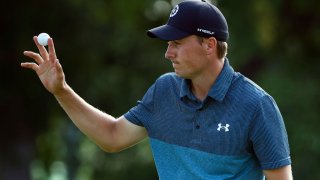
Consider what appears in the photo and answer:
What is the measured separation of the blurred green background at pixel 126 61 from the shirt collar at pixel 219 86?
36.4 feet

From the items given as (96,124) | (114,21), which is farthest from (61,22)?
(96,124)

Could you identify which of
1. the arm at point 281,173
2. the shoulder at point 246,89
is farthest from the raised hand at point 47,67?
the arm at point 281,173

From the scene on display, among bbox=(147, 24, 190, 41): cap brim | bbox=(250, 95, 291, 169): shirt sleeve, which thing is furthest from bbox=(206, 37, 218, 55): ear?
bbox=(250, 95, 291, 169): shirt sleeve

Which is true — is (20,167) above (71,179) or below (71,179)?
above

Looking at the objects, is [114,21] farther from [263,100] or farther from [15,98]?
[263,100]

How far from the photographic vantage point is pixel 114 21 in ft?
60.7

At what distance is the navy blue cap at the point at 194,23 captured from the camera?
245 inches

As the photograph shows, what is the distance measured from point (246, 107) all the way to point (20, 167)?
573 inches

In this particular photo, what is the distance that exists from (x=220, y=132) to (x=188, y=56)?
0.46m

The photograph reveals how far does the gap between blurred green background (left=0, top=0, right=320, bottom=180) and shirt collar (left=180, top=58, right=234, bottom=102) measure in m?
11.1

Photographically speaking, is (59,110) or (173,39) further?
(59,110)

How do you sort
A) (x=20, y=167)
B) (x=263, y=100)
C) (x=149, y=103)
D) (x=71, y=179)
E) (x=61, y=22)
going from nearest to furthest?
(x=263, y=100), (x=149, y=103), (x=61, y=22), (x=20, y=167), (x=71, y=179)

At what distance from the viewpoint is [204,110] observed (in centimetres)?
627

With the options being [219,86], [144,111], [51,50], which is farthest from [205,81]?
[51,50]
